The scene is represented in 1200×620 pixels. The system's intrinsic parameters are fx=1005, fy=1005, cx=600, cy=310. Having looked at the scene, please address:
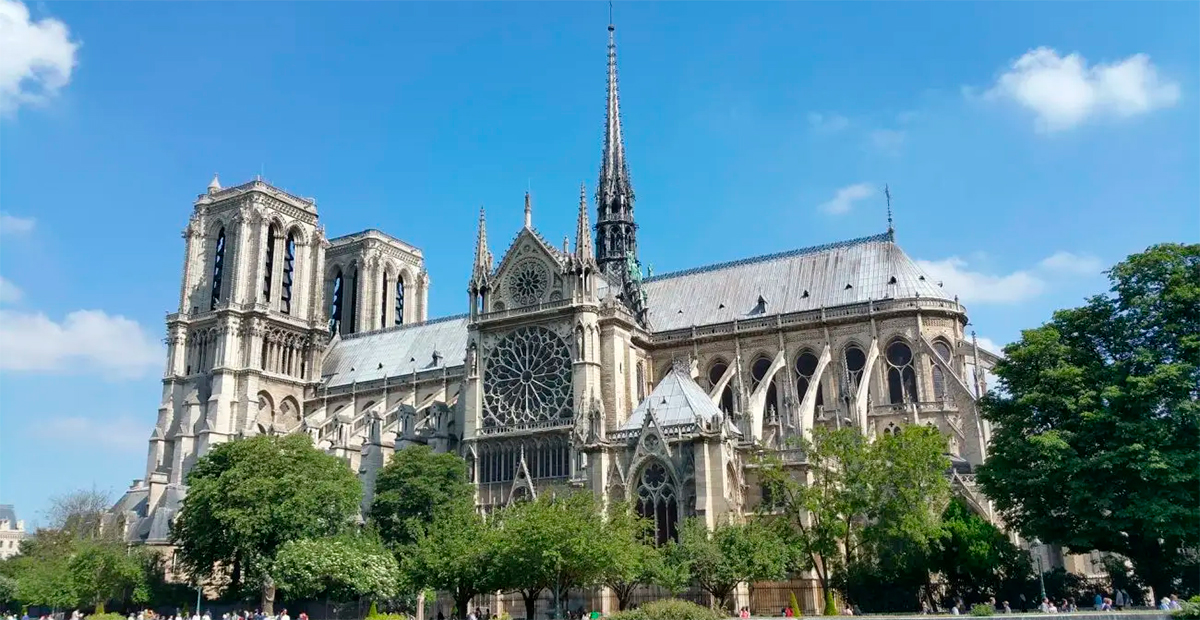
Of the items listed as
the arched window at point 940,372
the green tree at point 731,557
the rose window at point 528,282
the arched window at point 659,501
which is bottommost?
the green tree at point 731,557

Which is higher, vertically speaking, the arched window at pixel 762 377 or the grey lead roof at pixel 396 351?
the grey lead roof at pixel 396 351

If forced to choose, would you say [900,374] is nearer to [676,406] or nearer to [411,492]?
[676,406]

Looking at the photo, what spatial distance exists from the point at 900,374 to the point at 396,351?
3932 cm

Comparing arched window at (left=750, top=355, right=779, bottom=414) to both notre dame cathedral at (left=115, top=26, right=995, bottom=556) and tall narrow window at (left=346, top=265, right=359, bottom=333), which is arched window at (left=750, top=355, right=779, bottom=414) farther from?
tall narrow window at (left=346, top=265, right=359, bottom=333)

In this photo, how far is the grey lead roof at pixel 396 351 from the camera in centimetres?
7362

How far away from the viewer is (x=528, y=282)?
5734 cm

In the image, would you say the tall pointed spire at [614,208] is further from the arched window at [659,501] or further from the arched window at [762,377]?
the arched window at [659,501]

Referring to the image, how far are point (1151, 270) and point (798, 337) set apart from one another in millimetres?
23664

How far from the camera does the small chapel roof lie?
42.3 meters

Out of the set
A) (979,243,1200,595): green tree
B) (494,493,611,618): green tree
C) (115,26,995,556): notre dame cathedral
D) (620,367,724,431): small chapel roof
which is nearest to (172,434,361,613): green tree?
(115,26,995,556): notre dame cathedral

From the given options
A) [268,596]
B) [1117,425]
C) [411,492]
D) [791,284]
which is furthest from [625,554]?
[791,284]

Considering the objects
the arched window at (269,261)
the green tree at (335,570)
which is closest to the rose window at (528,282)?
the green tree at (335,570)

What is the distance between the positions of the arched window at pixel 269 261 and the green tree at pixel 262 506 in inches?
1179

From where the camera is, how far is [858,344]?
5578cm
